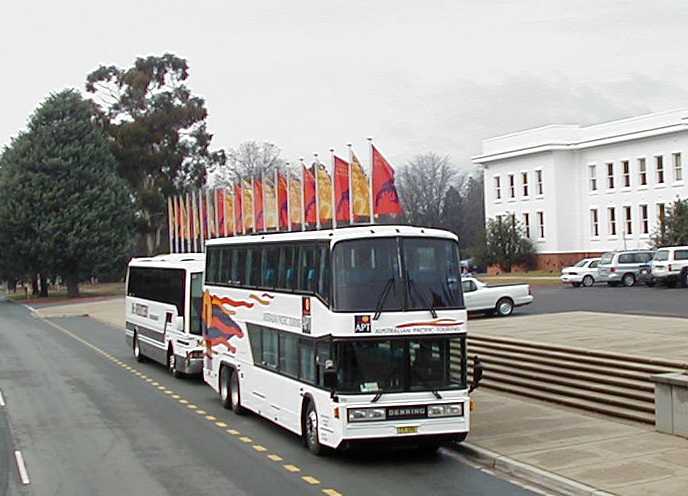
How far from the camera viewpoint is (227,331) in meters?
21.3

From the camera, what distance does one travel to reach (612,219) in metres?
76.3

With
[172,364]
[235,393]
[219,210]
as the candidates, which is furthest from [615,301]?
[219,210]

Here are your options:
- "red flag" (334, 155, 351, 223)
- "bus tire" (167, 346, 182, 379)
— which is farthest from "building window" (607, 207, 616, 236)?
"bus tire" (167, 346, 182, 379)

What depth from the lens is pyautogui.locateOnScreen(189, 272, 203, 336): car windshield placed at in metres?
26.2

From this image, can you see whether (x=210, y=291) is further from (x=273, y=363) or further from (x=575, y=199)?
(x=575, y=199)

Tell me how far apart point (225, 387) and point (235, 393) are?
0.79 m

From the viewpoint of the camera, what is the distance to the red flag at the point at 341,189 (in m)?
40.1

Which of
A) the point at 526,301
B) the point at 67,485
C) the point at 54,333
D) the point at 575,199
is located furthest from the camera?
the point at 575,199

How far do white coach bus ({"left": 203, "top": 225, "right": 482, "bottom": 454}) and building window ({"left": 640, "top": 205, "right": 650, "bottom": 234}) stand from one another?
59711 mm

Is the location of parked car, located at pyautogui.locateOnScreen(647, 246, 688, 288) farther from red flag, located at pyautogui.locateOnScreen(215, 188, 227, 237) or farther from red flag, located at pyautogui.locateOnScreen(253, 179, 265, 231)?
red flag, located at pyautogui.locateOnScreen(215, 188, 227, 237)

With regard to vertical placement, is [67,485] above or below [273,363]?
below

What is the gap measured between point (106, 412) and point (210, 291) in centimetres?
352

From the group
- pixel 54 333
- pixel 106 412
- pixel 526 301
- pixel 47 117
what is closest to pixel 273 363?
pixel 106 412

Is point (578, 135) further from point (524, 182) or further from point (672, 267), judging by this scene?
point (672, 267)
